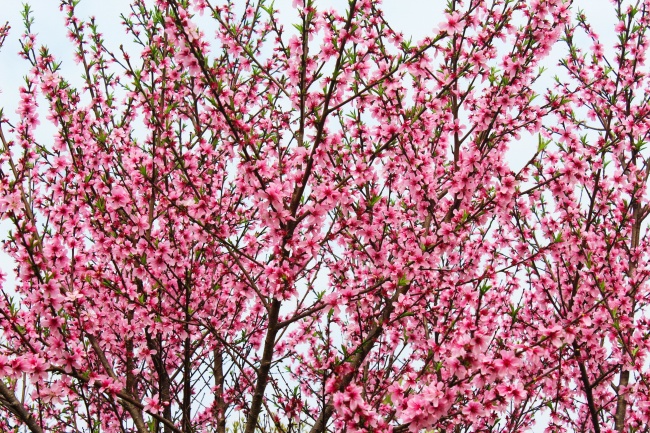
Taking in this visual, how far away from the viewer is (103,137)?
6.61 metres

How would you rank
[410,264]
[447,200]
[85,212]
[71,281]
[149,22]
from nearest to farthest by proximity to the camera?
[410,264], [71,281], [85,212], [447,200], [149,22]

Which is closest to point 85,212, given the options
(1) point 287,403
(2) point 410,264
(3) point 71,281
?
(3) point 71,281

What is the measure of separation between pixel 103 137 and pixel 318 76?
2.88 metres

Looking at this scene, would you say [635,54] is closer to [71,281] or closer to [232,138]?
[232,138]

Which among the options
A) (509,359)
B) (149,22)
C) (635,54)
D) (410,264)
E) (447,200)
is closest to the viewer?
(509,359)

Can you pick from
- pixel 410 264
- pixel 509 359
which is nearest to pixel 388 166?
pixel 410 264

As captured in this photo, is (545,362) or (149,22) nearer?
(545,362)

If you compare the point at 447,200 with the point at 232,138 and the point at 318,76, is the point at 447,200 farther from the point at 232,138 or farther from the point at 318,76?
the point at 232,138

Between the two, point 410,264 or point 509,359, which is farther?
point 410,264

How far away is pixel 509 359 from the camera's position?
4.33 meters

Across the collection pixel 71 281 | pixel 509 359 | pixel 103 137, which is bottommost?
pixel 509 359

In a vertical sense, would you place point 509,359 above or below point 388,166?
below

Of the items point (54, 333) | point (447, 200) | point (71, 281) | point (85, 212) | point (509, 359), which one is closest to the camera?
point (509, 359)

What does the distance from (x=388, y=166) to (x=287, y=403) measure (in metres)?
2.75
